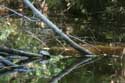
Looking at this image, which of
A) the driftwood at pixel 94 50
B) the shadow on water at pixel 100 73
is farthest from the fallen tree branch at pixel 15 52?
the shadow on water at pixel 100 73

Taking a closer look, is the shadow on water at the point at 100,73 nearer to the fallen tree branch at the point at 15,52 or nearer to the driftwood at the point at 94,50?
the driftwood at the point at 94,50

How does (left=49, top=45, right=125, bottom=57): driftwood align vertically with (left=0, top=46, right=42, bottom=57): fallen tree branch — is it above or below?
below

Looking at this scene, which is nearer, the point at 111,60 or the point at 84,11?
the point at 111,60

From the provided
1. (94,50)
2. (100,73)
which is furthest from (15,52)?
(94,50)

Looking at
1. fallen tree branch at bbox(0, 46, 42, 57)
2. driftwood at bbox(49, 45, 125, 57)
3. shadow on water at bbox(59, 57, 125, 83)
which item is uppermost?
fallen tree branch at bbox(0, 46, 42, 57)

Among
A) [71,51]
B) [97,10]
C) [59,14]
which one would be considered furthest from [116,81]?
[59,14]

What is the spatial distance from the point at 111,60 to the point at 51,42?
4.83ft

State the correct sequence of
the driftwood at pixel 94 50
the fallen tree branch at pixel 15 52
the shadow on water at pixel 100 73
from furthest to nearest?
the driftwood at pixel 94 50 → the fallen tree branch at pixel 15 52 → the shadow on water at pixel 100 73

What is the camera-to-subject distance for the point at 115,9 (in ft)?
37.2

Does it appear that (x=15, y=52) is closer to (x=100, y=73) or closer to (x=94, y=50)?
(x=100, y=73)

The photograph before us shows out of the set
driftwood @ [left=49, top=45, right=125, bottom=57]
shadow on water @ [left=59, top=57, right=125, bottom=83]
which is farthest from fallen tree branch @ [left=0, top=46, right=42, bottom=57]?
shadow on water @ [left=59, top=57, right=125, bottom=83]

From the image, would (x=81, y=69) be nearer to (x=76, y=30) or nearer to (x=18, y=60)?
(x=18, y=60)

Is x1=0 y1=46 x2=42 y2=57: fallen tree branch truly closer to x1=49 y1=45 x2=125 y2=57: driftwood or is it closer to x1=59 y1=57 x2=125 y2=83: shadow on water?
x1=49 y1=45 x2=125 y2=57: driftwood

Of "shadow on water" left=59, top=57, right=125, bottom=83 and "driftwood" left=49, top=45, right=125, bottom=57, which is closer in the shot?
"shadow on water" left=59, top=57, right=125, bottom=83
